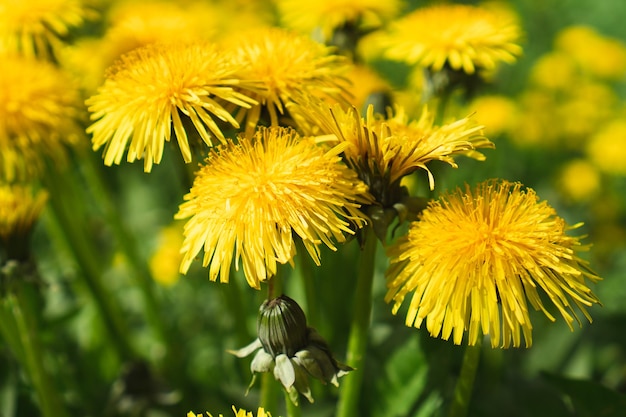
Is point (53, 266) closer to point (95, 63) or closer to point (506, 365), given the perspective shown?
point (95, 63)

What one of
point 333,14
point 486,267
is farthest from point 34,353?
point 333,14

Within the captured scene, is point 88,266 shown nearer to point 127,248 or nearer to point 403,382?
point 127,248

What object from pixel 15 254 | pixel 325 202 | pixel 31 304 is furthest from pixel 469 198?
pixel 31 304

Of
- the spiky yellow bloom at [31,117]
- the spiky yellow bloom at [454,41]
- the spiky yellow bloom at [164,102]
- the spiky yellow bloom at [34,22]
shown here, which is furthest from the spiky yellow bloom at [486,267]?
the spiky yellow bloom at [34,22]

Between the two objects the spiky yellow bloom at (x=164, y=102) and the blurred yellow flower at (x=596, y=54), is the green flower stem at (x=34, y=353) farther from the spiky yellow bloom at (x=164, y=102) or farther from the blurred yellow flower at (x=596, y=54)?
the blurred yellow flower at (x=596, y=54)

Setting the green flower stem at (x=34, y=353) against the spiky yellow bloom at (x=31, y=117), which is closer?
the green flower stem at (x=34, y=353)

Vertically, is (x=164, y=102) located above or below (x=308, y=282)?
above

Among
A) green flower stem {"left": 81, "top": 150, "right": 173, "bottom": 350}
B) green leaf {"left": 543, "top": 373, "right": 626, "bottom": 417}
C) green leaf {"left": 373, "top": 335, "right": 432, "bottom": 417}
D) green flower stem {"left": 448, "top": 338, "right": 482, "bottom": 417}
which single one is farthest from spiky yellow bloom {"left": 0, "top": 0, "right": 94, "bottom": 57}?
green leaf {"left": 543, "top": 373, "right": 626, "bottom": 417}
